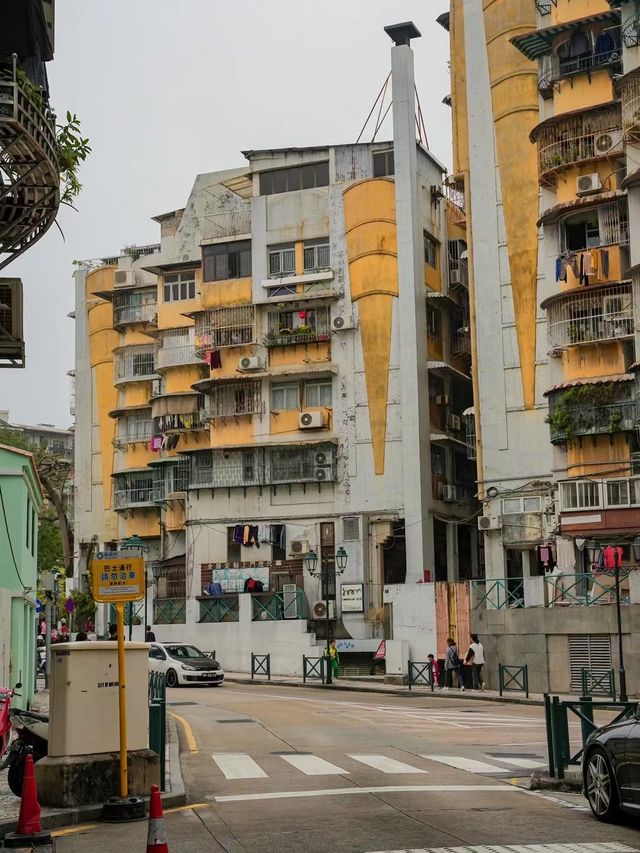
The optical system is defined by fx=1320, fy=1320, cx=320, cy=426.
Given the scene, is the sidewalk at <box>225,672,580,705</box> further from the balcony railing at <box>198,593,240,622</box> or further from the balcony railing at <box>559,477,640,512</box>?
the balcony railing at <box>559,477,640,512</box>

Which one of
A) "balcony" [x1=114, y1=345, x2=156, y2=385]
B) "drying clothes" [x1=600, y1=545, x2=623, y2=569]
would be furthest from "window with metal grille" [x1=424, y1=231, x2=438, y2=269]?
"drying clothes" [x1=600, y1=545, x2=623, y2=569]

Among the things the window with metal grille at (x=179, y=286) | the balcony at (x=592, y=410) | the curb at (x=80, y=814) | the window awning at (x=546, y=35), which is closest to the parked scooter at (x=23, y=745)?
the curb at (x=80, y=814)

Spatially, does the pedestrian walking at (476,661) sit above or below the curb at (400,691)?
above

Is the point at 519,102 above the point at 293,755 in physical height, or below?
above

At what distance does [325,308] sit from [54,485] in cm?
2290

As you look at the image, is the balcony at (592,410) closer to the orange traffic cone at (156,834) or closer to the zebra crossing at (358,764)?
the zebra crossing at (358,764)

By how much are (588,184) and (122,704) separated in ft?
108

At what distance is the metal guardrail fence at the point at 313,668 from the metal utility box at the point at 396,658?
2.38 meters

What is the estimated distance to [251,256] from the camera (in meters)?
62.4

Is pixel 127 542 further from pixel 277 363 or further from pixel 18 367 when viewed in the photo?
pixel 18 367

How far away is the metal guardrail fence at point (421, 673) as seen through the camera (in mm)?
42031

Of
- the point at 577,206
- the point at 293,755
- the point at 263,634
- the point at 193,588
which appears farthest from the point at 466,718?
the point at 193,588

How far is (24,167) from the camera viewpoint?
15.4 meters

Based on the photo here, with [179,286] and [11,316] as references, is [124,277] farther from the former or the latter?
[11,316]
